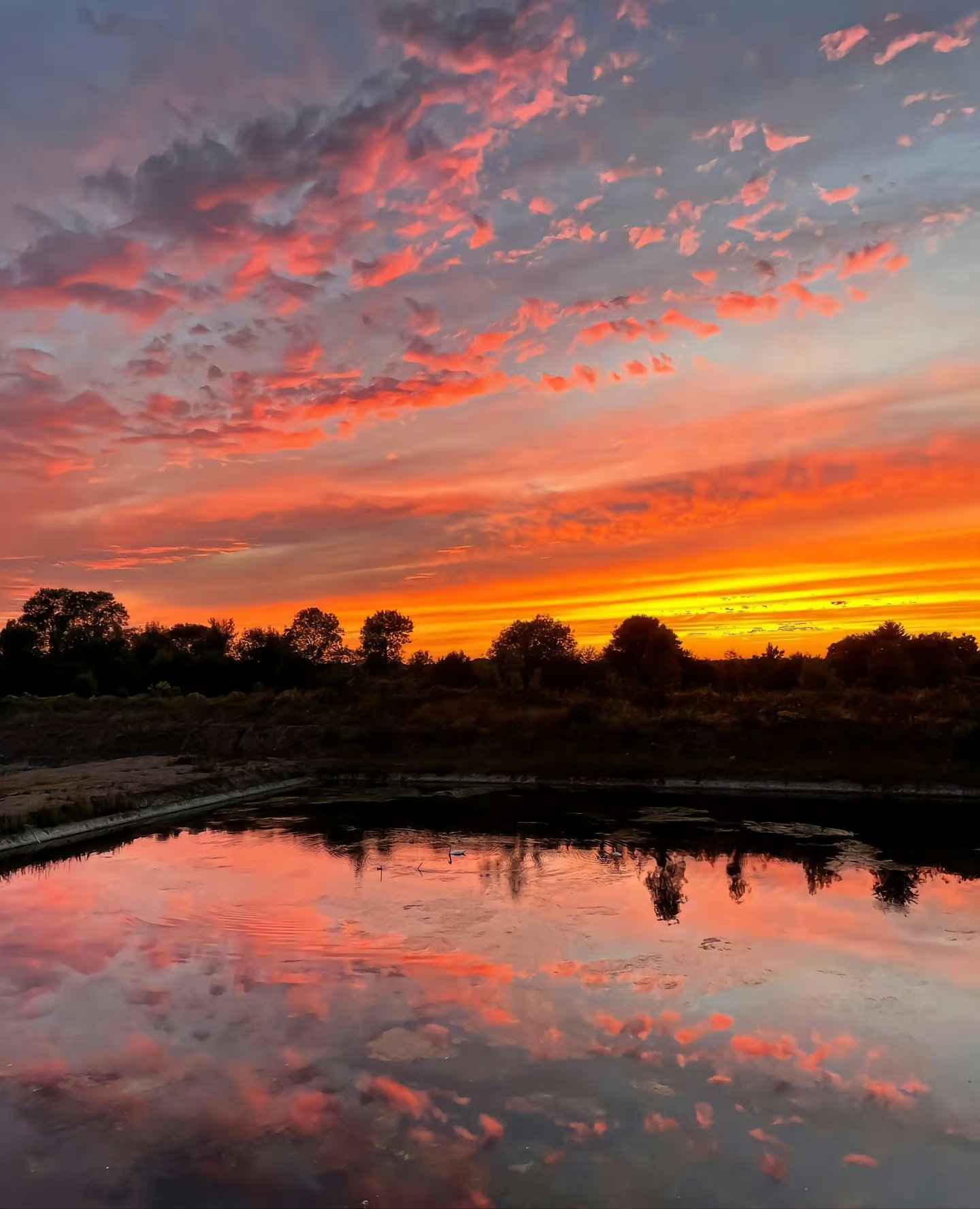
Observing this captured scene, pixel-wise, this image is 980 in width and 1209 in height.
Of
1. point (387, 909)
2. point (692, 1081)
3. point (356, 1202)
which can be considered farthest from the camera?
point (387, 909)

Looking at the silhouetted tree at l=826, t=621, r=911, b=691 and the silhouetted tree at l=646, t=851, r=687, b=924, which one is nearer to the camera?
the silhouetted tree at l=646, t=851, r=687, b=924

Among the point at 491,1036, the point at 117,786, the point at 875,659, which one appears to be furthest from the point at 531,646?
the point at 491,1036

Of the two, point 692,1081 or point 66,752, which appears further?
point 66,752

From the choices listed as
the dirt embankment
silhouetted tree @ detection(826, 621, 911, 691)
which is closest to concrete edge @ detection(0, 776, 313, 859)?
the dirt embankment

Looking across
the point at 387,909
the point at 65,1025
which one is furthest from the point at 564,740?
the point at 65,1025

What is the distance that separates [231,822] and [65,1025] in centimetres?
3139

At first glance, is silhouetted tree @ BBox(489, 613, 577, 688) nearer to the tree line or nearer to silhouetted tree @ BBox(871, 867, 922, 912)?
the tree line

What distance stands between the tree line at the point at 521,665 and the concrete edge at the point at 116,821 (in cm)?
3209

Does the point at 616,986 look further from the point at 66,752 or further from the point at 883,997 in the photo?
the point at 66,752

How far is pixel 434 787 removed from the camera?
6462 centimetres

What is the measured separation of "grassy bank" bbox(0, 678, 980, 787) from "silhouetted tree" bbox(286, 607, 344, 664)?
6237cm

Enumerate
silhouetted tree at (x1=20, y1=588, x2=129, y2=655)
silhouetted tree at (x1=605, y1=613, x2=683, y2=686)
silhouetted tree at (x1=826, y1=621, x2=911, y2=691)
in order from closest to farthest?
silhouetted tree at (x1=826, y1=621, x2=911, y2=691)
silhouetted tree at (x1=605, y1=613, x2=683, y2=686)
silhouetted tree at (x1=20, y1=588, x2=129, y2=655)

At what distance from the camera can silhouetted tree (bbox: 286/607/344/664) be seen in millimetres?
161875

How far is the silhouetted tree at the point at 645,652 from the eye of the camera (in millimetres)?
111125
